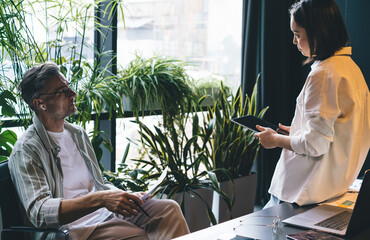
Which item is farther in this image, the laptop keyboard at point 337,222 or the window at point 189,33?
the window at point 189,33

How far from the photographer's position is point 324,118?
6.39 feet

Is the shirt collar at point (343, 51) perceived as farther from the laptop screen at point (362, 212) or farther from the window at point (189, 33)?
the window at point (189, 33)

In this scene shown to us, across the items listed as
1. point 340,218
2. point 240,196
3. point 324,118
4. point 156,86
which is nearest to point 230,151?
point 240,196

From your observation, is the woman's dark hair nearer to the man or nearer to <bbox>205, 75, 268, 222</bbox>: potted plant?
the man

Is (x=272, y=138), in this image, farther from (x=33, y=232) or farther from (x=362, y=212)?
(x=33, y=232)

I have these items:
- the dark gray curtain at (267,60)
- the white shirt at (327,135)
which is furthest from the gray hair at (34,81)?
the dark gray curtain at (267,60)

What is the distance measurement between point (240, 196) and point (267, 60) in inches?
55.1

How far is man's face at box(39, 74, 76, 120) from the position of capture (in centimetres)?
222

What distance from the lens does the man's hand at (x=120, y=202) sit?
1999mm

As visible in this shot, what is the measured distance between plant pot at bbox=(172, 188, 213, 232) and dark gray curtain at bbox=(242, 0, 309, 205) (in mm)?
1082

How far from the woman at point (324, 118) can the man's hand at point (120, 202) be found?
70 centimetres

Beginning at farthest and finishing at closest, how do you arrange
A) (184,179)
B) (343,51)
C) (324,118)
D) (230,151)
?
(230,151) → (184,179) → (343,51) → (324,118)

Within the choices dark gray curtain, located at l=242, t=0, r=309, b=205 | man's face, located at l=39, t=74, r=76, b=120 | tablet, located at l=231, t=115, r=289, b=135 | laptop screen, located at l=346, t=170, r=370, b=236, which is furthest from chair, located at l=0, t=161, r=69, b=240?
dark gray curtain, located at l=242, t=0, r=309, b=205

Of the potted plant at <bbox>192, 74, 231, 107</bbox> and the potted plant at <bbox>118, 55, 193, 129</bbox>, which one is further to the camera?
the potted plant at <bbox>192, 74, 231, 107</bbox>
